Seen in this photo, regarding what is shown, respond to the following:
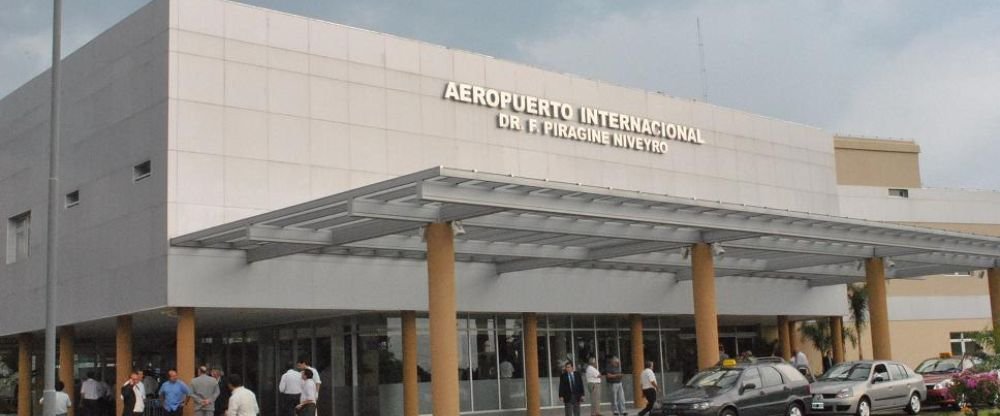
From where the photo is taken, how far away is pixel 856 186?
55.2 metres

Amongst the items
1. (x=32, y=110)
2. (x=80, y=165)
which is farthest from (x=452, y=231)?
(x=32, y=110)

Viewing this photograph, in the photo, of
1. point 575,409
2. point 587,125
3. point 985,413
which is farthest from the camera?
point 587,125

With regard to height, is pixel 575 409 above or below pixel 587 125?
below

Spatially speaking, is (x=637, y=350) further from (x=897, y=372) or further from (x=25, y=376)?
(x=25, y=376)

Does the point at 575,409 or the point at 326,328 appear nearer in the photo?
the point at 575,409

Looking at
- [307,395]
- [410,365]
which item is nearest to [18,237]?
[410,365]

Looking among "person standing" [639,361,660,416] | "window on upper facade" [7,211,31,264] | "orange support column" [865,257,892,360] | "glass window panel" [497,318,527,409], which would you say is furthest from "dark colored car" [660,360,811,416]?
"window on upper facade" [7,211,31,264]

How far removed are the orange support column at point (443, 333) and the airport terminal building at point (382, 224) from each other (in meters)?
0.04

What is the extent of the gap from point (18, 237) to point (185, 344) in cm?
1106

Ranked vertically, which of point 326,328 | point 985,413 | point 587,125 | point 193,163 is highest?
point 587,125

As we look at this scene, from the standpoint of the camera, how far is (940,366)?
3008cm

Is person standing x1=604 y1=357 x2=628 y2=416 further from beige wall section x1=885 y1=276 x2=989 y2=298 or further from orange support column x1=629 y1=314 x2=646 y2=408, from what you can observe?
beige wall section x1=885 y1=276 x2=989 y2=298

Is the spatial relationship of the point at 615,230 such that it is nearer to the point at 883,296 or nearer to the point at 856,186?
the point at 883,296

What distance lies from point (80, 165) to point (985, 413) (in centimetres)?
2235
